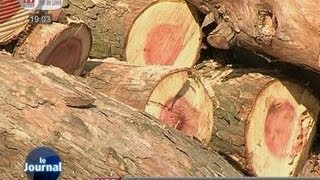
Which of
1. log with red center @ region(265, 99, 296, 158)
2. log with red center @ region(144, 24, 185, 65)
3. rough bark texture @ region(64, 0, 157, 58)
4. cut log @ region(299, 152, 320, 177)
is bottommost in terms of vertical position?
cut log @ region(299, 152, 320, 177)

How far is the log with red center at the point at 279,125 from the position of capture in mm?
3135

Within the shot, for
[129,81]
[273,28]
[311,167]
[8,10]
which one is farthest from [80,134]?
[311,167]

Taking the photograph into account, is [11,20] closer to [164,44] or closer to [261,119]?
[164,44]

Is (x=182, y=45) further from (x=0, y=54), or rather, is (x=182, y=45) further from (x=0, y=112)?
(x=0, y=112)

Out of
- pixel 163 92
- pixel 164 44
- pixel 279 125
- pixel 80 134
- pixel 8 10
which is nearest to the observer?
pixel 80 134

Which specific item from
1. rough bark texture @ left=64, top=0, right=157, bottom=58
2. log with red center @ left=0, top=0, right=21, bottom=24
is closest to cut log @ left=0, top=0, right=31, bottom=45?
log with red center @ left=0, top=0, right=21, bottom=24

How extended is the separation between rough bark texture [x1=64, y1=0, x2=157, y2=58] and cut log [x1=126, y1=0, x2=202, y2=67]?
4 cm

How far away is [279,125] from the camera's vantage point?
3.19 metres

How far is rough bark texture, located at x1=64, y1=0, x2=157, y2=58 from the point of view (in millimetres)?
3229

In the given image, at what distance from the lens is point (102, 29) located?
10.7 ft

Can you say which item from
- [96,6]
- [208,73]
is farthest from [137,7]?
[208,73]

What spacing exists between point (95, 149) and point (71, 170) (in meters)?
0.11

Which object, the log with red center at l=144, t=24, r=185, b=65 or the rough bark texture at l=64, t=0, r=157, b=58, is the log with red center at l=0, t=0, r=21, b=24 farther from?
the log with red center at l=144, t=24, r=185, b=65

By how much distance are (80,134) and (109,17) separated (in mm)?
1045
